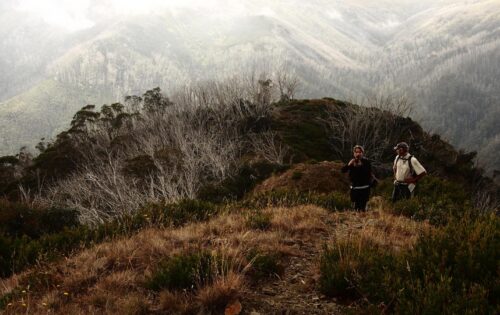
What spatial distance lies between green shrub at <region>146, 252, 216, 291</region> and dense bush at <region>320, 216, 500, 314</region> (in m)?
1.36

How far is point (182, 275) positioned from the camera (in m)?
4.86

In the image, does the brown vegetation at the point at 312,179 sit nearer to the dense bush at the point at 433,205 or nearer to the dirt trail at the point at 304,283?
the dense bush at the point at 433,205

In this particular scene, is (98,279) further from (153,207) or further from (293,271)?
(153,207)

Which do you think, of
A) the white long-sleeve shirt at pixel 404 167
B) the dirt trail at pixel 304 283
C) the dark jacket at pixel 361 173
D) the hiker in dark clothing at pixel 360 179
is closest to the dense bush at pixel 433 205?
the white long-sleeve shirt at pixel 404 167

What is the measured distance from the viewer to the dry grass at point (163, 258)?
14.6 feet

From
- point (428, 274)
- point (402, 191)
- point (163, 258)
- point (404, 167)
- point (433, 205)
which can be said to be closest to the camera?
point (428, 274)

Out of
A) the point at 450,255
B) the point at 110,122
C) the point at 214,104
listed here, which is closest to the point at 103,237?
the point at 450,255

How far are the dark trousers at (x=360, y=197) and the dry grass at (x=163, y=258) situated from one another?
1.61 meters

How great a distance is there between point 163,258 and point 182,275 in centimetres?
86

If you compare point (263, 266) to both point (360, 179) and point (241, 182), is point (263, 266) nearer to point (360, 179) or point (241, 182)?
point (360, 179)

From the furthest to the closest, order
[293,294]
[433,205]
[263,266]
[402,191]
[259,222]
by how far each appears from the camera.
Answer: [402,191] → [433,205] → [259,222] → [263,266] → [293,294]

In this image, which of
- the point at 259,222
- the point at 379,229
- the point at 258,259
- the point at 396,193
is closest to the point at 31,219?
the point at 259,222

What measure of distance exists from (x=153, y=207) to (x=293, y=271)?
5395mm

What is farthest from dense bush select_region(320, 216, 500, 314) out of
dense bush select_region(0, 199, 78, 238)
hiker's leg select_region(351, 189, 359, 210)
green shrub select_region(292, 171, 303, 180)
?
green shrub select_region(292, 171, 303, 180)
